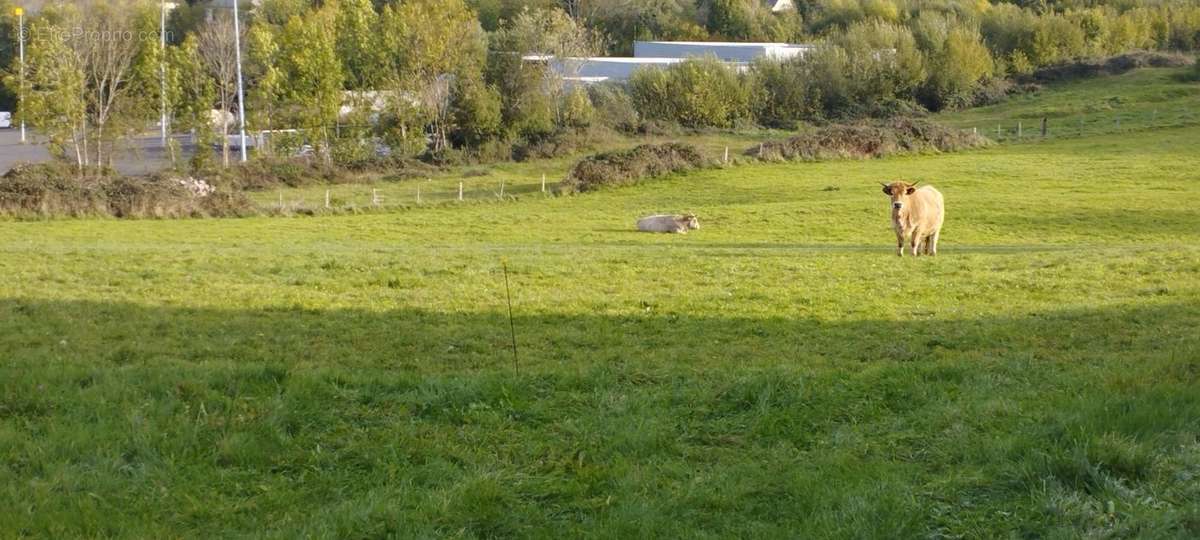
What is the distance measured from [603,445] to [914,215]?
20165mm

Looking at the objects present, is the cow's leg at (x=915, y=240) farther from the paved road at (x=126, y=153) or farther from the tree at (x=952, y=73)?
the tree at (x=952, y=73)

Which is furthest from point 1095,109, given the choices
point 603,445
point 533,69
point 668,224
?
point 603,445

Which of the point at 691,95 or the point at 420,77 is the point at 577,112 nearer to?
the point at 691,95

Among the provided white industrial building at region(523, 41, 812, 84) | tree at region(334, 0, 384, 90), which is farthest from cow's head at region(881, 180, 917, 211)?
white industrial building at region(523, 41, 812, 84)

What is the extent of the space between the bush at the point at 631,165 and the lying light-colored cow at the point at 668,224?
1496 cm

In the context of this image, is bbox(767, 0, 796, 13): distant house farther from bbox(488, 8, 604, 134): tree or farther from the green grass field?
the green grass field

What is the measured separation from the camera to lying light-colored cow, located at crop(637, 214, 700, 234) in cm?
3641

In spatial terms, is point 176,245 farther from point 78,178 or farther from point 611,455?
point 611,455

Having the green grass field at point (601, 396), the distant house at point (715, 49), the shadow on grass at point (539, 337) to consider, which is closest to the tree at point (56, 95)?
the green grass field at point (601, 396)

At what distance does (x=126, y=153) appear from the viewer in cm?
6631

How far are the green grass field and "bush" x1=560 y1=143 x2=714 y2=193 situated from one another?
2797cm

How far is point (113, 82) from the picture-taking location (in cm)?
6122

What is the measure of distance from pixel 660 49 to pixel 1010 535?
100 m

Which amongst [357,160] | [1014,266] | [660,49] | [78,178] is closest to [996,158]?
[357,160]
